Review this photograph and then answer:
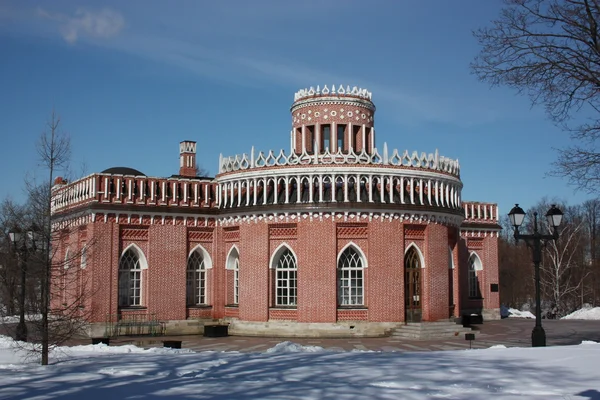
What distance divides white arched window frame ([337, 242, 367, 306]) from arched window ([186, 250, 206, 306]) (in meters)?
6.75

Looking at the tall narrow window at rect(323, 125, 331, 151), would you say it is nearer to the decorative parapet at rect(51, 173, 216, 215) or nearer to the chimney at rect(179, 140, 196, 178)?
the decorative parapet at rect(51, 173, 216, 215)

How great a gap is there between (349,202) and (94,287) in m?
10.8

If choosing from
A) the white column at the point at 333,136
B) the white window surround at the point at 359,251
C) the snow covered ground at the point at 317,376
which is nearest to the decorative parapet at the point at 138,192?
the white column at the point at 333,136

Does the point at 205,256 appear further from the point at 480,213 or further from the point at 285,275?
the point at 480,213

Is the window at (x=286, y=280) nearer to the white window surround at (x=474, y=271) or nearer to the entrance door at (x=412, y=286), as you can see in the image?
the entrance door at (x=412, y=286)

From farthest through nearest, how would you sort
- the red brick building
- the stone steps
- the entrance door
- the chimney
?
the chimney, the entrance door, the red brick building, the stone steps

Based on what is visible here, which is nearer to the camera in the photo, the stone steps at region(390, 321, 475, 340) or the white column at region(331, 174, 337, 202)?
the stone steps at region(390, 321, 475, 340)

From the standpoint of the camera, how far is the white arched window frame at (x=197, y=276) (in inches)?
1156

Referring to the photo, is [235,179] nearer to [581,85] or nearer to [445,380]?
[581,85]

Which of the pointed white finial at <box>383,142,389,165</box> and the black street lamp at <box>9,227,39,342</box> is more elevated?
the pointed white finial at <box>383,142,389,165</box>

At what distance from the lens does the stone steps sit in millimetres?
25297

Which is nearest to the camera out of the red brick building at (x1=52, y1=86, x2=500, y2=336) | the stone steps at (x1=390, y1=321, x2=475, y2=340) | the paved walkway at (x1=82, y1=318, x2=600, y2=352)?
the paved walkway at (x1=82, y1=318, x2=600, y2=352)

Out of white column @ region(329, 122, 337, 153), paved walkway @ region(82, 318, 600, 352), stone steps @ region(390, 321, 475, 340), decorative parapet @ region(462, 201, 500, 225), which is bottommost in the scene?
paved walkway @ region(82, 318, 600, 352)

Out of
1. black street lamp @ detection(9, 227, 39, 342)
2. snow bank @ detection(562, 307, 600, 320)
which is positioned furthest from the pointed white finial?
snow bank @ detection(562, 307, 600, 320)
